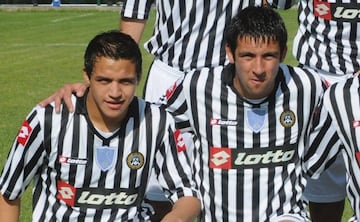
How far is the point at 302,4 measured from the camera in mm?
4641

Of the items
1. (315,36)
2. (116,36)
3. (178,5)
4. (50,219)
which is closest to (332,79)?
(315,36)

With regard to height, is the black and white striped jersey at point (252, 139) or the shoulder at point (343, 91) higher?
the shoulder at point (343, 91)

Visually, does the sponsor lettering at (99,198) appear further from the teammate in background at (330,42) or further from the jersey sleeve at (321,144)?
the teammate in background at (330,42)

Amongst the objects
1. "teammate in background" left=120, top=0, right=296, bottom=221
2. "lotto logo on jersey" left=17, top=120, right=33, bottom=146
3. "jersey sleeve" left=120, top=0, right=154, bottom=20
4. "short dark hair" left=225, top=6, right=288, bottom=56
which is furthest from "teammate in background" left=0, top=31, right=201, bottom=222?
"jersey sleeve" left=120, top=0, right=154, bottom=20

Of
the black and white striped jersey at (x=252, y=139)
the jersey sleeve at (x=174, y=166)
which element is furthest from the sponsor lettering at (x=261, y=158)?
the jersey sleeve at (x=174, y=166)

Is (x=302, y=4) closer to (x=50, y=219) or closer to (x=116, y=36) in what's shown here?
(x=116, y=36)

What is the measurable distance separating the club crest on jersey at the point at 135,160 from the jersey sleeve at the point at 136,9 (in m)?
1.10

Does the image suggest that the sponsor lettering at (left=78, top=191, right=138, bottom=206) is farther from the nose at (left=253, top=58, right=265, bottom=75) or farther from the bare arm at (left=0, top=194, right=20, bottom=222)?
the nose at (left=253, top=58, right=265, bottom=75)

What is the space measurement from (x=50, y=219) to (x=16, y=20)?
23490mm

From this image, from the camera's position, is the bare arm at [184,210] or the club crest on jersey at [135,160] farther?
the club crest on jersey at [135,160]

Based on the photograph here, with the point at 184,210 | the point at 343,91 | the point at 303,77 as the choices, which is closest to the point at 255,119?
the point at 303,77

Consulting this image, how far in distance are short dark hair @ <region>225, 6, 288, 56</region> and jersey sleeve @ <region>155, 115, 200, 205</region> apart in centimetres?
51

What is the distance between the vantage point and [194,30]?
4641mm

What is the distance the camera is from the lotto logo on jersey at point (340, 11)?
4426mm
